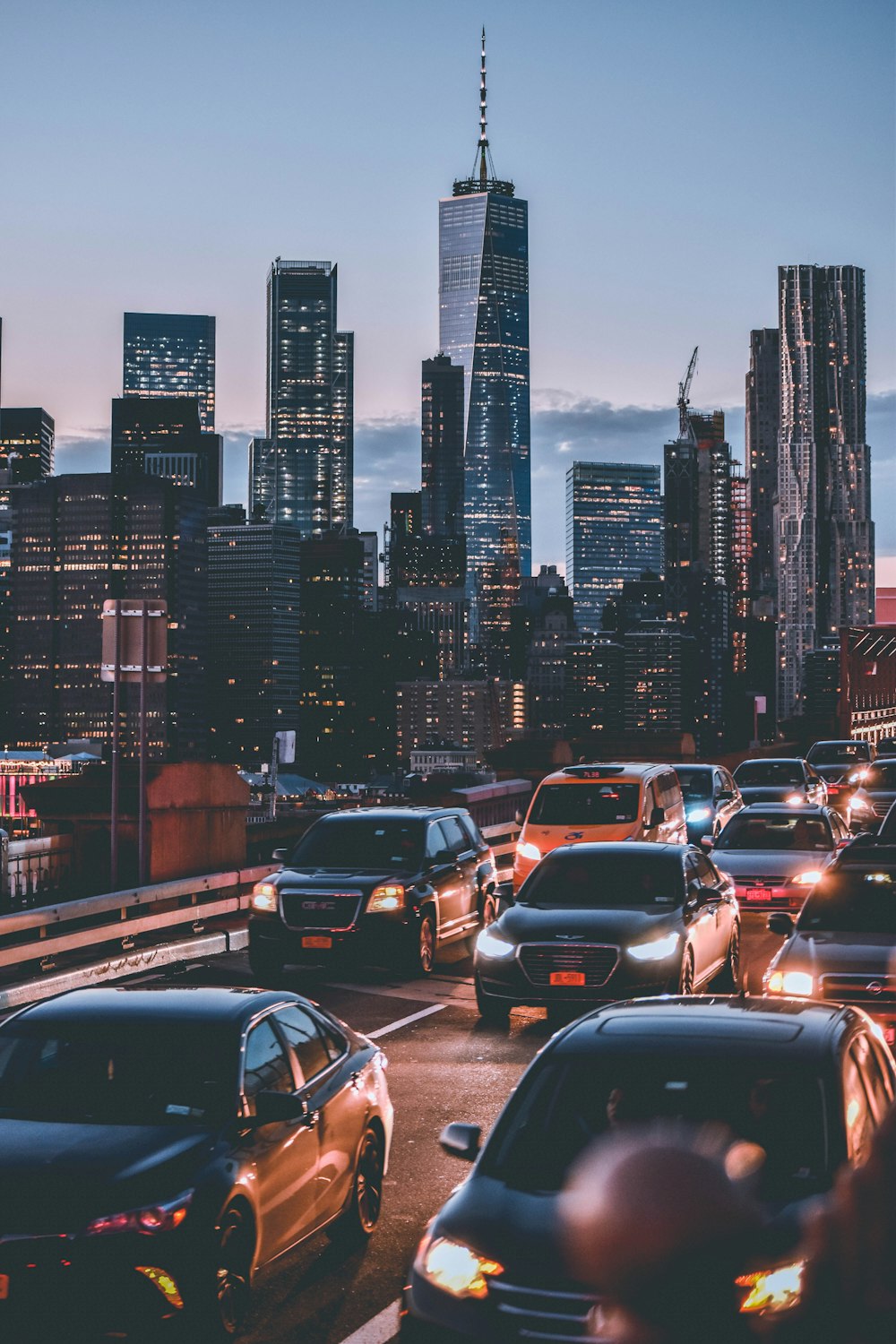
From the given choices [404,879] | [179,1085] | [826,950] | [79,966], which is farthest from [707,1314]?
[404,879]

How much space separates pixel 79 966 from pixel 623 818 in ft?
27.4

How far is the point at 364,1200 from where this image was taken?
7723 mm

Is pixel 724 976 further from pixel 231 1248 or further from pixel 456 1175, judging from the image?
pixel 231 1248

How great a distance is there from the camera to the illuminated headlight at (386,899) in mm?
15703

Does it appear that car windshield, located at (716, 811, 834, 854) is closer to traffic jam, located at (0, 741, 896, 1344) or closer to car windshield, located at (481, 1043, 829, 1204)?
traffic jam, located at (0, 741, 896, 1344)

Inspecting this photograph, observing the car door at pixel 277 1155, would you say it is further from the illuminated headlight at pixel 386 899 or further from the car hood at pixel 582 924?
the illuminated headlight at pixel 386 899

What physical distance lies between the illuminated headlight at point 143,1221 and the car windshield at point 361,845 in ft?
34.2

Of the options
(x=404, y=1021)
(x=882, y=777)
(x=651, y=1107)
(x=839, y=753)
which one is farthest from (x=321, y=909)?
(x=839, y=753)

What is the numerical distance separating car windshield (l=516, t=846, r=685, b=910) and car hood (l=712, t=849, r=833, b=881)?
5226 mm

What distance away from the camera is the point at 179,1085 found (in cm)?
671

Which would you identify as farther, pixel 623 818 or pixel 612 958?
pixel 623 818

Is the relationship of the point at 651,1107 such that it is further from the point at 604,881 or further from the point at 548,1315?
the point at 604,881

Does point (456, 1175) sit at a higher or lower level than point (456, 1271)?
lower

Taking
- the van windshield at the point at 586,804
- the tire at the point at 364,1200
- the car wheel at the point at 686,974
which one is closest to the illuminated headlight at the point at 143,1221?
the tire at the point at 364,1200
